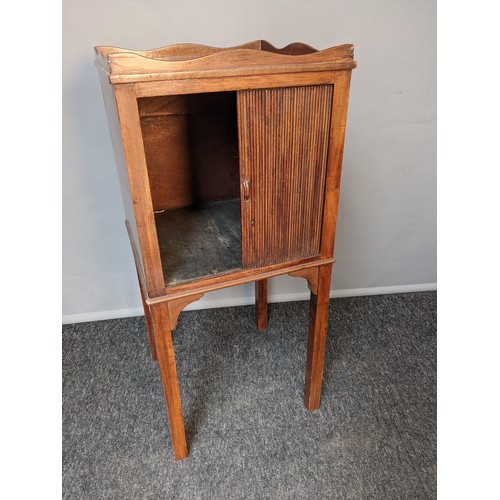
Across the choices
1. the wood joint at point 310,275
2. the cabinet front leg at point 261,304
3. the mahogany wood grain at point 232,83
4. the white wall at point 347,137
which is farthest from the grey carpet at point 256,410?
the mahogany wood grain at point 232,83

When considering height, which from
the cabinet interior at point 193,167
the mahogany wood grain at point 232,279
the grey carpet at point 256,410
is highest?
the cabinet interior at point 193,167

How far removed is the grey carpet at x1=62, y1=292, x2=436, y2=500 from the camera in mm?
1168

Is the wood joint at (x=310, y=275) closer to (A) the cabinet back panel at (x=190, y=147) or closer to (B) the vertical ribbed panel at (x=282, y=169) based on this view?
(B) the vertical ribbed panel at (x=282, y=169)

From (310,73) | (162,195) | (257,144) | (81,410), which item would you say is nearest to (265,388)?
(81,410)

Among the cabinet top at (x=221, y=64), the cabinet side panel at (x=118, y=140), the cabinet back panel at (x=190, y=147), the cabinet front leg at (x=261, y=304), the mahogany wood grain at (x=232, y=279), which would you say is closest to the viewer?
the cabinet top at (x=221, y=64)

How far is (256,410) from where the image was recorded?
1367mm

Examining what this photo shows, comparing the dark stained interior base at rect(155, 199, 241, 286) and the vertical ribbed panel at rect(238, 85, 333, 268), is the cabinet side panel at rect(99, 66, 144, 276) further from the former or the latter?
the vertical ribbed panel at rect(238, 85, 333, 268)

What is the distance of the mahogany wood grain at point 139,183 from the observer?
2.67 feet

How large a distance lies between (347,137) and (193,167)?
22.4 inches

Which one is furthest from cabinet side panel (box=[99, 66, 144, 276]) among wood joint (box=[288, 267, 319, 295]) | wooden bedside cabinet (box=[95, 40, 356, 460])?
wood joint (box=[288, 267, 319, 295])

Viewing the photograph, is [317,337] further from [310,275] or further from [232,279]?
[232,279]

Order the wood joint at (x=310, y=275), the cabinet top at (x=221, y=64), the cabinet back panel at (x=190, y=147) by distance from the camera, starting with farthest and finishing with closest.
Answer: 1. the cabinet back panel at (x=190, y=147)
2. the wood joint at (x=310, y=275)
3. the cabinet top at (x=221, y=64)

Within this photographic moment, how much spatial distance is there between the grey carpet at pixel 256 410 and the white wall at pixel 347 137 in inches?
6.5

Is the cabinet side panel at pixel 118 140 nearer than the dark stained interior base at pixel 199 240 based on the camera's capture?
Yes
